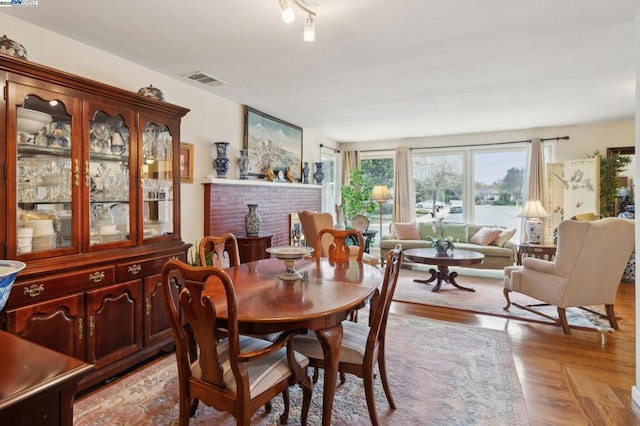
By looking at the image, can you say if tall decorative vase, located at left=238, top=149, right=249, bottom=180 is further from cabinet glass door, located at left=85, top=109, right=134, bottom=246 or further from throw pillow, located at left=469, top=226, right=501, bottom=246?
throw pillow, located at left=469, top=226, right=501, bottom=246

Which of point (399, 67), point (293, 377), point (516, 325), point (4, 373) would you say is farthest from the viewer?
point (516, 325)

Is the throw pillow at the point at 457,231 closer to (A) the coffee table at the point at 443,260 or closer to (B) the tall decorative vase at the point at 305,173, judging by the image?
(A) the coffee table at the point at 443,260

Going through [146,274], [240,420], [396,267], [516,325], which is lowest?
[516,325]

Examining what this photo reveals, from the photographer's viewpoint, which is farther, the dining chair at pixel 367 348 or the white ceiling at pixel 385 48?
the white ceiling at pixel 385 48

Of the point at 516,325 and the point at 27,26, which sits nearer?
the point at 27,26

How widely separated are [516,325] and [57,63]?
14.6ft

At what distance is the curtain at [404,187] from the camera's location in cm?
675

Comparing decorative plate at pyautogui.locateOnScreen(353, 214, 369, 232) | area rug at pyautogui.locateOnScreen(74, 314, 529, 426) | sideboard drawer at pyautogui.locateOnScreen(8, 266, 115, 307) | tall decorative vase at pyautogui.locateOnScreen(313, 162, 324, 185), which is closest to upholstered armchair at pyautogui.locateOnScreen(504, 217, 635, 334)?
area rug at pyautogui.locateOnScreen(74, 314, 529, 426)

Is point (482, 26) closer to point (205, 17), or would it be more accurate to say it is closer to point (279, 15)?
point (279, 15)

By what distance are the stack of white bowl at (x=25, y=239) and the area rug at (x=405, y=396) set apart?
0.97 m

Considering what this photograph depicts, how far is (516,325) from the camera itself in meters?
3.32

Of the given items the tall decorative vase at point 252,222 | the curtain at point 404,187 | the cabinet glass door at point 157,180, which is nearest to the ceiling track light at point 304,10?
the cabinet glass door at point 157,180

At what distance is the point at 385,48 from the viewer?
272 centimetres

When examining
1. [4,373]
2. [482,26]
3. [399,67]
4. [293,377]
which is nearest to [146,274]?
[293,377]
